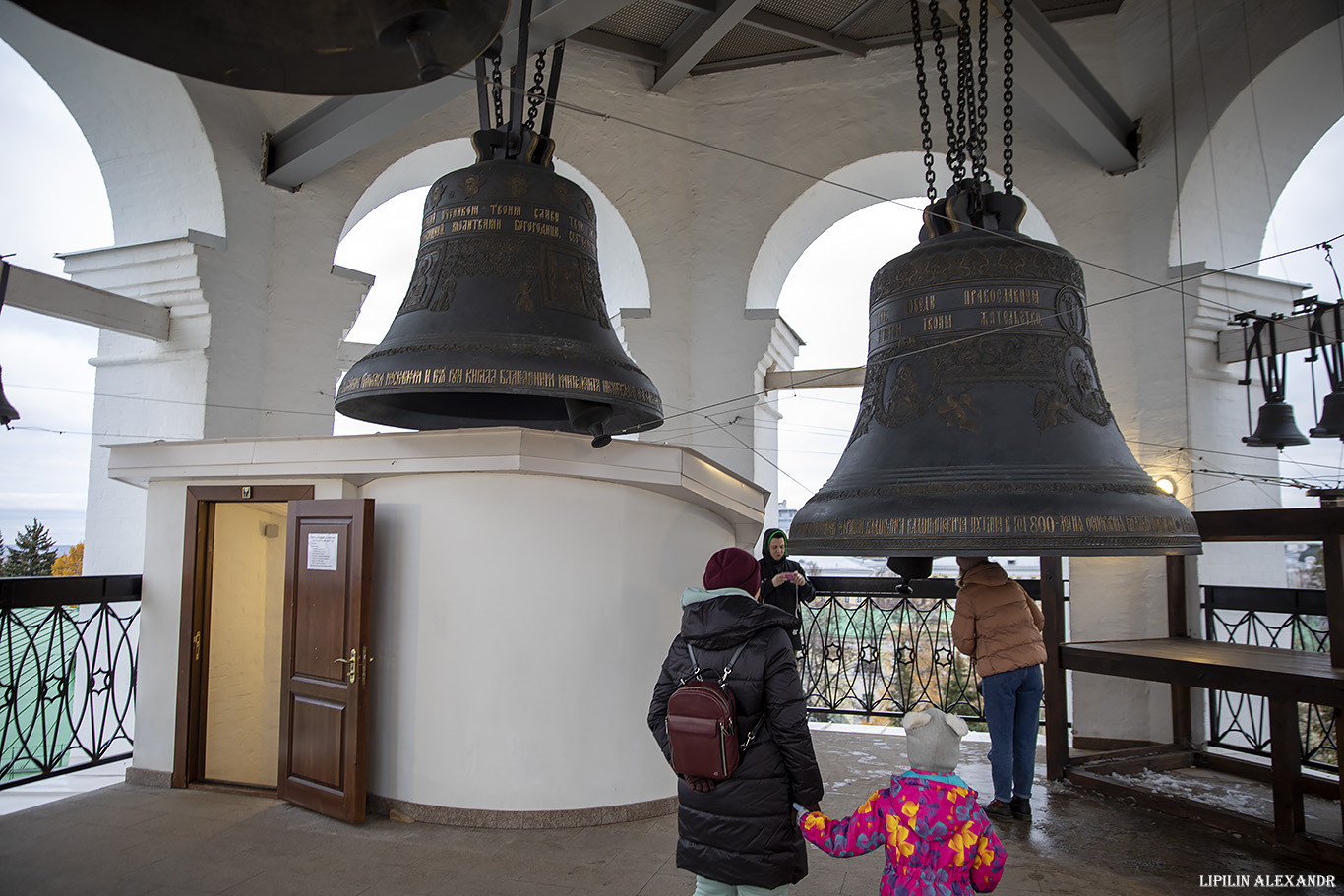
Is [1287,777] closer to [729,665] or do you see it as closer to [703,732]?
[729,665]

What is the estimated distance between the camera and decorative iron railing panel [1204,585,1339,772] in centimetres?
502

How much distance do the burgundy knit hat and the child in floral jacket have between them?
605 mm

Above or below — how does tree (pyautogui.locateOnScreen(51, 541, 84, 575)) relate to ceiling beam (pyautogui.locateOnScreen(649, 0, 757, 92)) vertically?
below

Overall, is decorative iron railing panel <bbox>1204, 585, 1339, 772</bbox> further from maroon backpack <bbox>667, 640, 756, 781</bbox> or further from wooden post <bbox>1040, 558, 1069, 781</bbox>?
maroon backpack <bbox>667, 640, 756, 781</bbox>

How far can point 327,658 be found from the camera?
4254 mm

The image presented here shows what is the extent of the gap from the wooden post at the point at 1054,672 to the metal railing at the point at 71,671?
17.0ft

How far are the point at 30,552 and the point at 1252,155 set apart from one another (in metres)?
8.51

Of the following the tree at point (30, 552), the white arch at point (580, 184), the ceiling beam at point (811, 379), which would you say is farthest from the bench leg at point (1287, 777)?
the tree at point (30, 552)

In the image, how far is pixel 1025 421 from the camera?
2221 millimetres

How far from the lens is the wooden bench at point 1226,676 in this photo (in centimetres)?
365

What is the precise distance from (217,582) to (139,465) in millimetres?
1011

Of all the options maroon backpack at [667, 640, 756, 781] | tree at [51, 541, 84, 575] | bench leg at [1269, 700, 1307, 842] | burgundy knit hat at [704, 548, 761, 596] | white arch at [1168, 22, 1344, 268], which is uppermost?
white arch at [1168, 22, 1344, 268]

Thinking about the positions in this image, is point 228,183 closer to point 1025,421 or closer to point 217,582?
point 217,582

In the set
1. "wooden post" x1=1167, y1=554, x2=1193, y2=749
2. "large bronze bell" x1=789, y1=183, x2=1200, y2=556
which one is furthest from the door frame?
"wooden post" x1=1167, y1=554, x2=1193, y2=749
